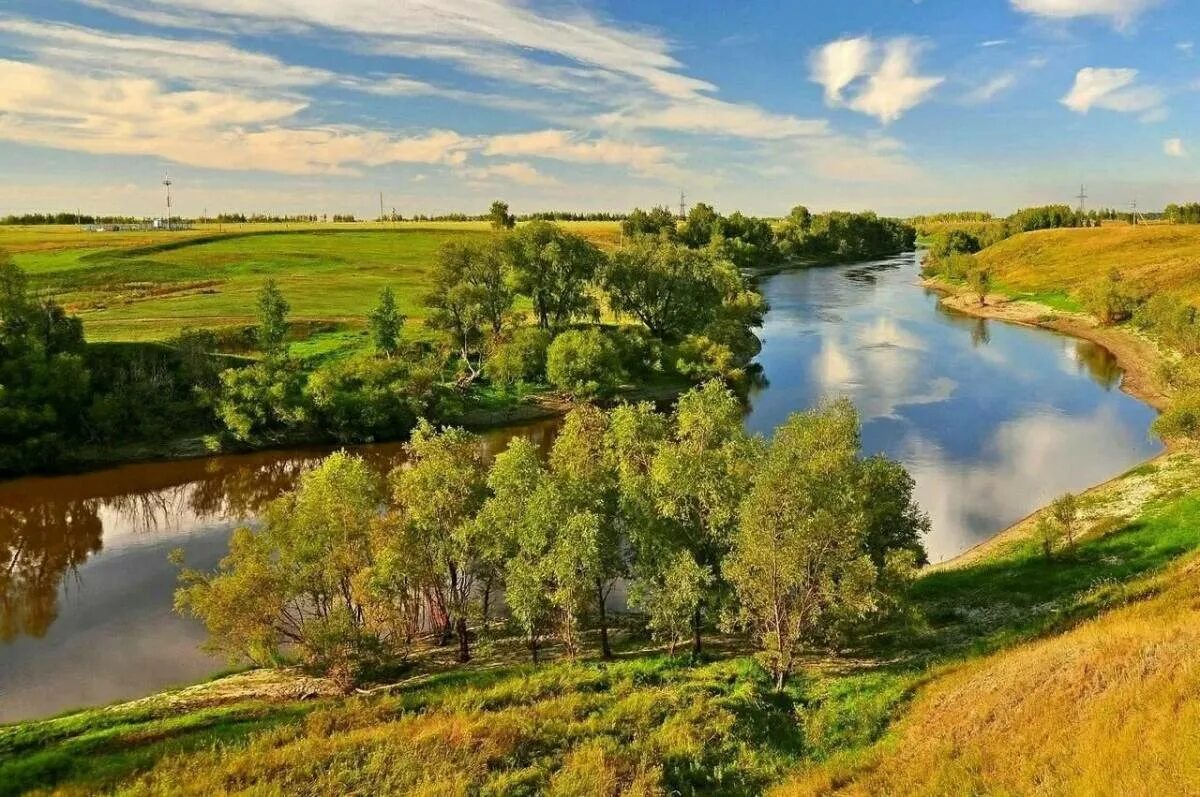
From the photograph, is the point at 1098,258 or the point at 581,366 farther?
the point at 1098,258

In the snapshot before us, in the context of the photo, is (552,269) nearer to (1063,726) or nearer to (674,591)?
(674,591)

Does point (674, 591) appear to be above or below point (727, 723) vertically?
above

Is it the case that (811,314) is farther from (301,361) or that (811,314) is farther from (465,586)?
(465,586)

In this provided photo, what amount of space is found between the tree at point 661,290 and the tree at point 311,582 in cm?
5725

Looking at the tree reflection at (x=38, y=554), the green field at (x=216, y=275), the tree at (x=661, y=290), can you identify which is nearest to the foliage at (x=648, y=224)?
the green field at (x=216, y=275)

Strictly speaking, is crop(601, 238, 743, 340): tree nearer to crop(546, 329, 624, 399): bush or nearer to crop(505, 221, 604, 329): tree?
crop(505, 221, 604, 329): tree

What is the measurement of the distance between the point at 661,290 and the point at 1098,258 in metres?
108

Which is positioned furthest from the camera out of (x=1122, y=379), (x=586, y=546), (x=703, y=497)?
(x=1122, y=379)

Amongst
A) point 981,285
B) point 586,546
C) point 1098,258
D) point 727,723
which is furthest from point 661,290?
point 1098,258

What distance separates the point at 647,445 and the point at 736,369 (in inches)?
1825

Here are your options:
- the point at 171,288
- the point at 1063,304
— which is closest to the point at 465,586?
the point at 171,288

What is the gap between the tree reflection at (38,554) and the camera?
33.0 m

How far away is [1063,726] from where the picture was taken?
15.5 meters

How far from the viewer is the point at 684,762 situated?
1855 centimetres
